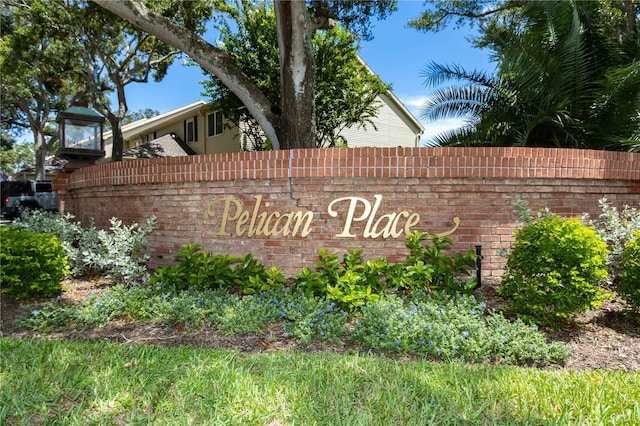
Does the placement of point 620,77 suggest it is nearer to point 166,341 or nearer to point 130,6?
point 166,341

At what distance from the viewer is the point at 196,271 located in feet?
16.8

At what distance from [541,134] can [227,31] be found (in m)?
10.8

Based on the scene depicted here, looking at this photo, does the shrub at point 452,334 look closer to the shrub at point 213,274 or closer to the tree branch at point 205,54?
the shrub at point 213,274

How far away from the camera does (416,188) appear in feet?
16.9

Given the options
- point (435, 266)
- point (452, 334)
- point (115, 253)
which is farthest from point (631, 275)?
point (115, 253)

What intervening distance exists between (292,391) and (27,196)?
2093 centimetres

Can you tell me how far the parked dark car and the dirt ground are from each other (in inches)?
662

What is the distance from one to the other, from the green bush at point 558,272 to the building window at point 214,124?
18.4 meters

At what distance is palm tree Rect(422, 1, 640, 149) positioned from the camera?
21.9 ft

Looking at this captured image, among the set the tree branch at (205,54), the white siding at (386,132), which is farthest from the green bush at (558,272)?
the white siding at (386,132)

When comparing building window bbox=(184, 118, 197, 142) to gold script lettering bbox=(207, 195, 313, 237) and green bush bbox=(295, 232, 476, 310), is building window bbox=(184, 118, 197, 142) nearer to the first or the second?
gold script lettering bbox=(207, 195, 313, 237)

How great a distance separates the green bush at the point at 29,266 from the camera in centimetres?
502

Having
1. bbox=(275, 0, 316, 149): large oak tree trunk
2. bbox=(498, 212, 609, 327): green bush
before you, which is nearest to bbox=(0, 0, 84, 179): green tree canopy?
bbox=(275, 0, 316, 149): large oak tree trunk

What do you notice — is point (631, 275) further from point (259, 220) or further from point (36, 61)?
point (36, 61)
